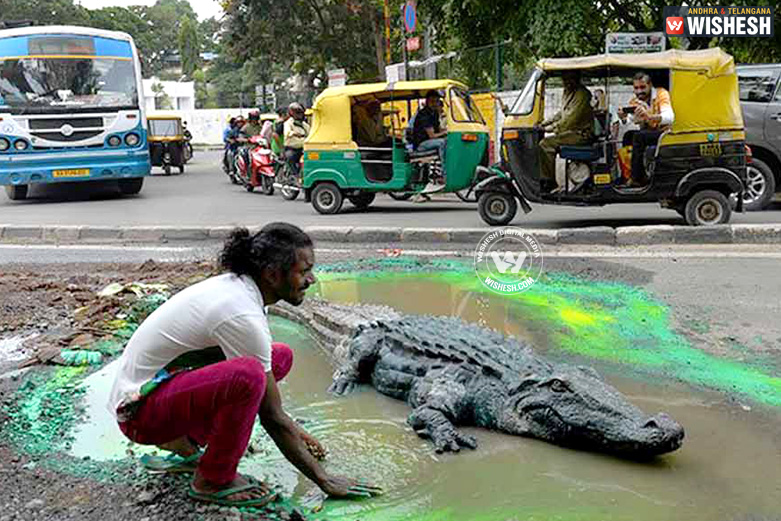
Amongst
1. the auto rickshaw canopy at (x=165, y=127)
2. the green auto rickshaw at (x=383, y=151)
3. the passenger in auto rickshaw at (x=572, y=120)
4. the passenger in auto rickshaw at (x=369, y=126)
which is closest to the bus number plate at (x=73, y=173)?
the green auto rickshaw at (x=383, y=151)

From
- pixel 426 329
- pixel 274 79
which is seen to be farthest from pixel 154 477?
pixel 274 79

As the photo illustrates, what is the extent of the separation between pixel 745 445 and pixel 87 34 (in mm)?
14431

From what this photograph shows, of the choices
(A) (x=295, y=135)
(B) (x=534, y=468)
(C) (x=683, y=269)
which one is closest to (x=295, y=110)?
(A) (x=295, y=135)

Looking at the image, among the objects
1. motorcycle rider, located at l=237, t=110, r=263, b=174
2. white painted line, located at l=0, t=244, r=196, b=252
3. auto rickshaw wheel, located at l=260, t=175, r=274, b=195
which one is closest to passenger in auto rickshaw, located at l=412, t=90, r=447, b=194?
white painted line, located at l=0, t=244, r=196, b=252

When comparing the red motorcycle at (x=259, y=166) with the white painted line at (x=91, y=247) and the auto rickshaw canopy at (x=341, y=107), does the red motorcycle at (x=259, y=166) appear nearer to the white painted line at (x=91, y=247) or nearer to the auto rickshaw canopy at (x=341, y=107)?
the auto rickshaw canopy at (x=341, y=107)

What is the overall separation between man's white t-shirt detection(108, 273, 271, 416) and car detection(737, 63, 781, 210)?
32.9 feet

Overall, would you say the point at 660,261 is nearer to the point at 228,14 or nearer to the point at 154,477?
the point at 154,477

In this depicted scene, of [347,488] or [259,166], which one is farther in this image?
[259,166]

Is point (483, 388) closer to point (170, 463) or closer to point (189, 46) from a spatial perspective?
point (170, 463)

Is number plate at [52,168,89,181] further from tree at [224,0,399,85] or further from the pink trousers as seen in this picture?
the pink trousers

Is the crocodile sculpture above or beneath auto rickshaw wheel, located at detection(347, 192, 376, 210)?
beneath

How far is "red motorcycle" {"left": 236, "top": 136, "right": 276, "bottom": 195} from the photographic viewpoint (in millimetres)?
16250

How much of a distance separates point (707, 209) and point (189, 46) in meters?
72.0

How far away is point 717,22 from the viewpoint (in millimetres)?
14125
